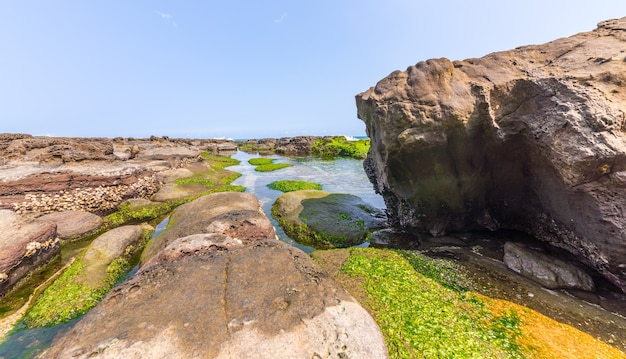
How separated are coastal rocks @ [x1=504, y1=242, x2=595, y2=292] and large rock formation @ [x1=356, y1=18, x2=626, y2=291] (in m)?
0.65

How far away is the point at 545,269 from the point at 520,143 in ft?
16.9

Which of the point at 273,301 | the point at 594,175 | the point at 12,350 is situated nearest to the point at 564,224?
the point at 594,175

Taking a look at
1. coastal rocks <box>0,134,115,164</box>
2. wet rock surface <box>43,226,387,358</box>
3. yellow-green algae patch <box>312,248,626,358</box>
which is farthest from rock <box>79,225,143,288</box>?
coastal rocks <box>0,134,115,164</box>

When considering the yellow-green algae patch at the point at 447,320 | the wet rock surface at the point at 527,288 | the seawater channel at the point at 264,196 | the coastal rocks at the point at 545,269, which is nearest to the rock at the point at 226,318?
the yellow-green algae patch at the point at 447,320

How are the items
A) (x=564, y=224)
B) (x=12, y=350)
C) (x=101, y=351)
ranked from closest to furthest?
(x=101, y=351), (x=12, y=350), (x=564, y=224)

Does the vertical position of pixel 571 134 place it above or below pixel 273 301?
above

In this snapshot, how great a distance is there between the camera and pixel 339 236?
49.3ft

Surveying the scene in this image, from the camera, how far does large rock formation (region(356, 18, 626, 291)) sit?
8.01 meters

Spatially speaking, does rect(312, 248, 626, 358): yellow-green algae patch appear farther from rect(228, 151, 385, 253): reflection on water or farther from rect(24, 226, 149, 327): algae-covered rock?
rect(24, 226, 149, 327): algae-covered rock

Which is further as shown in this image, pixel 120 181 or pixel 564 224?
pixel 120 181

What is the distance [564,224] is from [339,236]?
389 inches

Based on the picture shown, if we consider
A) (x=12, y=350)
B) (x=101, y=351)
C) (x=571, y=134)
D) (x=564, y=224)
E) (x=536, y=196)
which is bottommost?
(x=12, y=350)

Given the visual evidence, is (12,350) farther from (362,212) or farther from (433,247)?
(362,212)

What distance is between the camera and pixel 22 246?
10.2 m
